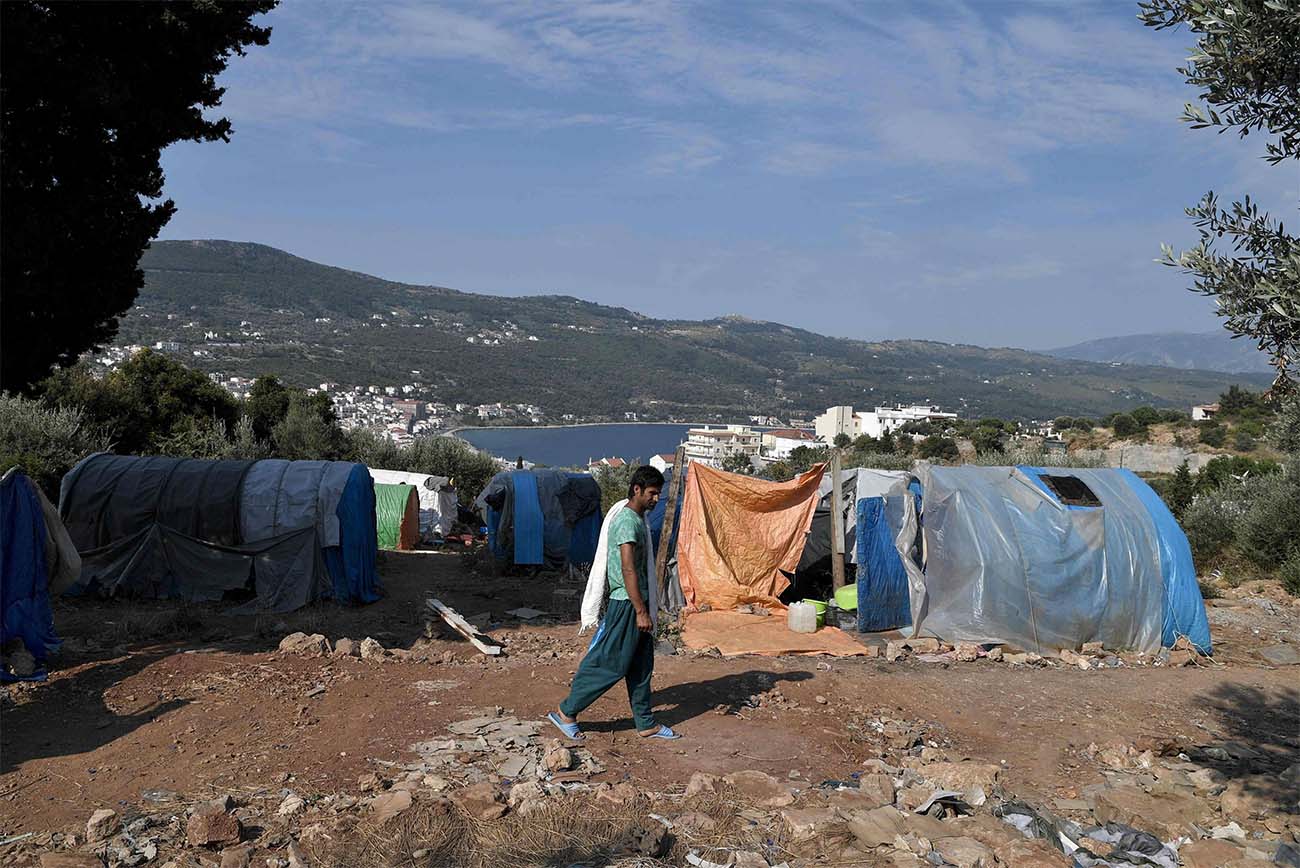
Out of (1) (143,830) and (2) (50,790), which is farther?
(2) (50,790)

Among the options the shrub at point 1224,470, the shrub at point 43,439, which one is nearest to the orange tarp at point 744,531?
the shrub at point 43,439

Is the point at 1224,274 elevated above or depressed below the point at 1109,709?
above

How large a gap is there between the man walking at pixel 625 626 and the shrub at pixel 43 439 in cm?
1321

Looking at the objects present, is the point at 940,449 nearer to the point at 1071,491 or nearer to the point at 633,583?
the point at 1071,491

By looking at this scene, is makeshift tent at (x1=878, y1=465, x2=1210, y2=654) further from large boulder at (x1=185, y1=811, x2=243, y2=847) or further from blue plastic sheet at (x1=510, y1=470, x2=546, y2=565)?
large boulder at (x1=185, y1=811, x2=243, y2=847)

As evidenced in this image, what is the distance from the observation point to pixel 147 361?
24.9 meters

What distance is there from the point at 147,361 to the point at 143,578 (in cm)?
1466

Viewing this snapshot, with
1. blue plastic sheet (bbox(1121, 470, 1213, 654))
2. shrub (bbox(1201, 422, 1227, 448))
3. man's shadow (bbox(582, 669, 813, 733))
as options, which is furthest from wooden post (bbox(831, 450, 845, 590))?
shrub (bbox(1201, 422, 1227, 448))

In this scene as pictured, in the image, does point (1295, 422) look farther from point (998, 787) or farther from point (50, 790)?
point (50, 790)

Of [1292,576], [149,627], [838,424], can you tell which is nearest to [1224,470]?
[1292,576]

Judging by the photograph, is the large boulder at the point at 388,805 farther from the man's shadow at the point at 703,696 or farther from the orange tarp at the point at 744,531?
the orange tarp at the point at 744,531

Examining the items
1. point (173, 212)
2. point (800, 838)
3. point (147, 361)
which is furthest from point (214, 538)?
point (147, 361)

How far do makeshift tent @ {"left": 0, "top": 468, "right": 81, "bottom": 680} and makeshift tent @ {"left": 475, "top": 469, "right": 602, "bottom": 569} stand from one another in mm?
8736

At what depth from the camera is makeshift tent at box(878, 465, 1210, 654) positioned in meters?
10.1
